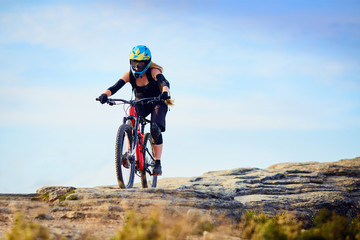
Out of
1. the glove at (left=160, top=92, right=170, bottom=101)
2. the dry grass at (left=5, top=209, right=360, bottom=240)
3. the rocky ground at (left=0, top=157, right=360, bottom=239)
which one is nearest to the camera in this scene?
the dry grass at (left=5, top=209, right=360, bottom=240)

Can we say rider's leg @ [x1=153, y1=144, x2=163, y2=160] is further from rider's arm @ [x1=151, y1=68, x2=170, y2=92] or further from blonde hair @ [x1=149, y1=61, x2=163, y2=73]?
blonde hair @ [x1=149, y1=61, x2=163, y2=73]

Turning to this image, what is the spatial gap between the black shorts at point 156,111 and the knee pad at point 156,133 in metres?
0.12

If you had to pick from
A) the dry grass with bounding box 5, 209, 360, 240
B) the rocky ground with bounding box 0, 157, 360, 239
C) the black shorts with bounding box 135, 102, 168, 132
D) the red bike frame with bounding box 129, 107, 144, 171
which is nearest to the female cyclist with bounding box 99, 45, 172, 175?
the black shorts with bounding box 135, 102, 168, 132

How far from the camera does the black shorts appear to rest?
1085 cm

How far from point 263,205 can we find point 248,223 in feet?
9.84

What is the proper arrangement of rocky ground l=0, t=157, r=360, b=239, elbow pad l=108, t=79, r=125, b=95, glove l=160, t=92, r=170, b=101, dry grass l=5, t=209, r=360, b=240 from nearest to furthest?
dry grass l=5, t=209, r=360, b=240, rocky ground l=0, t=157, r=360, b=239, glove l=160, t=92, r=170, b=101, elbow pad l=108, t=79, r=125, b=95

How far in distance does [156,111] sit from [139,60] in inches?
56.3

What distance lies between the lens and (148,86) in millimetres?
11133

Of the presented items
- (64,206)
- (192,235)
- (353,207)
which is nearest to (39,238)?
(192,235)

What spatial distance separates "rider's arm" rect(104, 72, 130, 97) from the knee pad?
1358mm

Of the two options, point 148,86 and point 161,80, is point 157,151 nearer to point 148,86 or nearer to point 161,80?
point 148,86

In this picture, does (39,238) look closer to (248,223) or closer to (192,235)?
(192,235)

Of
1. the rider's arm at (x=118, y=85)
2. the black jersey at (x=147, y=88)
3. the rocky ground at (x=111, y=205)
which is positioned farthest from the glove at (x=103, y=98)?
the rocky ground at (x=111, y=205)

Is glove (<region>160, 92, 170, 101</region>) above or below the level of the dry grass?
above
